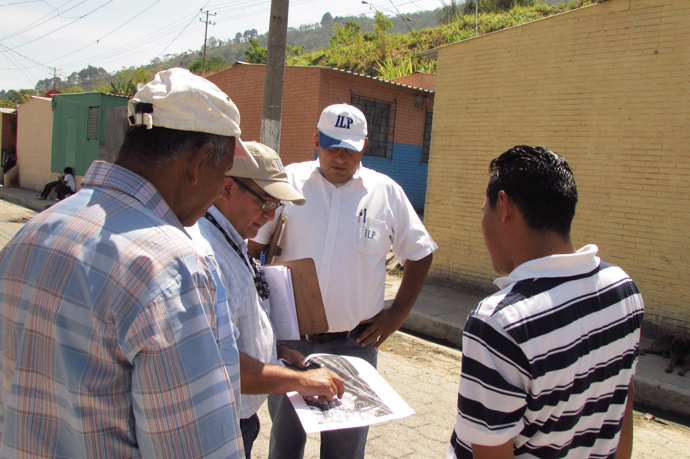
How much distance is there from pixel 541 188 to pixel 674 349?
5.19 m

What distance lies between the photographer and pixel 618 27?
21.5 ft

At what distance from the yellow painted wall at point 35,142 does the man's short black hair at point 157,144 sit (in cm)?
2352

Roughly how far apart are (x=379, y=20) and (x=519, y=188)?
2903 cm

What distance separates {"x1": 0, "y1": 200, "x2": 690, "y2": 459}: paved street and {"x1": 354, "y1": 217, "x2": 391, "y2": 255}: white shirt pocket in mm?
1605

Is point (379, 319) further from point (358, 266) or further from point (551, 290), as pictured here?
point (551, 290)

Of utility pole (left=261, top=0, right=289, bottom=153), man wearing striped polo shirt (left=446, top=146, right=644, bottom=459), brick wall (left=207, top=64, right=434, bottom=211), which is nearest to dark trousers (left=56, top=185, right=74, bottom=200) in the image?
brick wall (left=207, top=64, right=434, bottom=211)

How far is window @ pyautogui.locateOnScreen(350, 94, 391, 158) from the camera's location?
43.5 feet

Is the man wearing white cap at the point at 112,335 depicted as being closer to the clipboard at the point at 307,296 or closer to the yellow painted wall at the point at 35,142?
the clipboard at the point at 307,296

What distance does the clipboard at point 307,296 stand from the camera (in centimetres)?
220

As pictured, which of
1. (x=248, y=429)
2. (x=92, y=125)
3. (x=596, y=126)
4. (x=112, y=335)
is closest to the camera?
(x=112, y=335)

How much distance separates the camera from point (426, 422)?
3988mm

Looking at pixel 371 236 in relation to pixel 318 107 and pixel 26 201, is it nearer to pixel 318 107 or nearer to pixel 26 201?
pixel 318 107

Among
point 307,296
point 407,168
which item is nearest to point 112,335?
point 307,296

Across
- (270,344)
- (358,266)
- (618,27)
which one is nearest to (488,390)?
(270,344)
